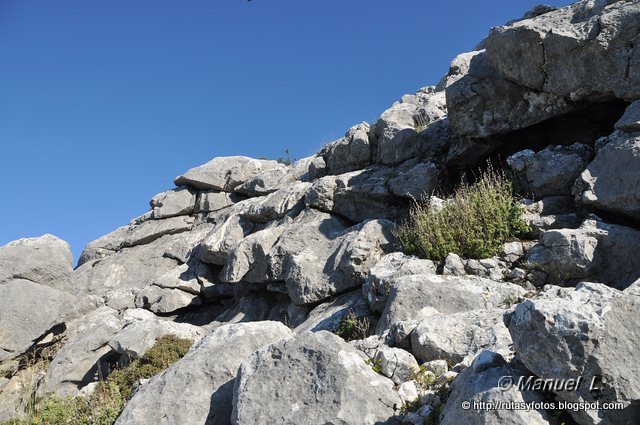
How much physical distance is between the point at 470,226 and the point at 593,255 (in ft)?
9.14

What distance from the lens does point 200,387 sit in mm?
7824

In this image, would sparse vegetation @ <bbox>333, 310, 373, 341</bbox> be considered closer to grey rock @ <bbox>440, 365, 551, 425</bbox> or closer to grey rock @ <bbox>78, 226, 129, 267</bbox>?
grey rock @ <bbox>440, 365, 551, 425</bbox>

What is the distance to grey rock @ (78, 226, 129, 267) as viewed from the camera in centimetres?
2728

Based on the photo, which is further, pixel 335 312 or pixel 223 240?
pixel 223 240

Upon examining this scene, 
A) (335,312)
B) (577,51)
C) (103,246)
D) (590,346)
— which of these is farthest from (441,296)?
(103,246)

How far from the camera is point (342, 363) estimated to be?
6738mm

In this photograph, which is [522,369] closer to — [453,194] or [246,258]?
[453,194]

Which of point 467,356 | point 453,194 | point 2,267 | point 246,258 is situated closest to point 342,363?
point 467,356

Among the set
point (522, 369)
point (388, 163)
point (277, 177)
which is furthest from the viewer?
point (277, 177)

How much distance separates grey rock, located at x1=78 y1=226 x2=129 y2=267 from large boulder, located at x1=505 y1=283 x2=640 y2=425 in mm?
25277

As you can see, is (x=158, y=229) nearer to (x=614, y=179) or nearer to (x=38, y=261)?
(x=38, y=261)

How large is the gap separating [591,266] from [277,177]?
1681cm

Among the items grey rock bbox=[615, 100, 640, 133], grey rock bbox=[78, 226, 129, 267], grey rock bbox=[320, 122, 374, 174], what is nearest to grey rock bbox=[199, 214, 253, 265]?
grey rock bbox=[320, 122, 374, 174]

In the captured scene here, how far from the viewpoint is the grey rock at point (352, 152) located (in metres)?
19.6
